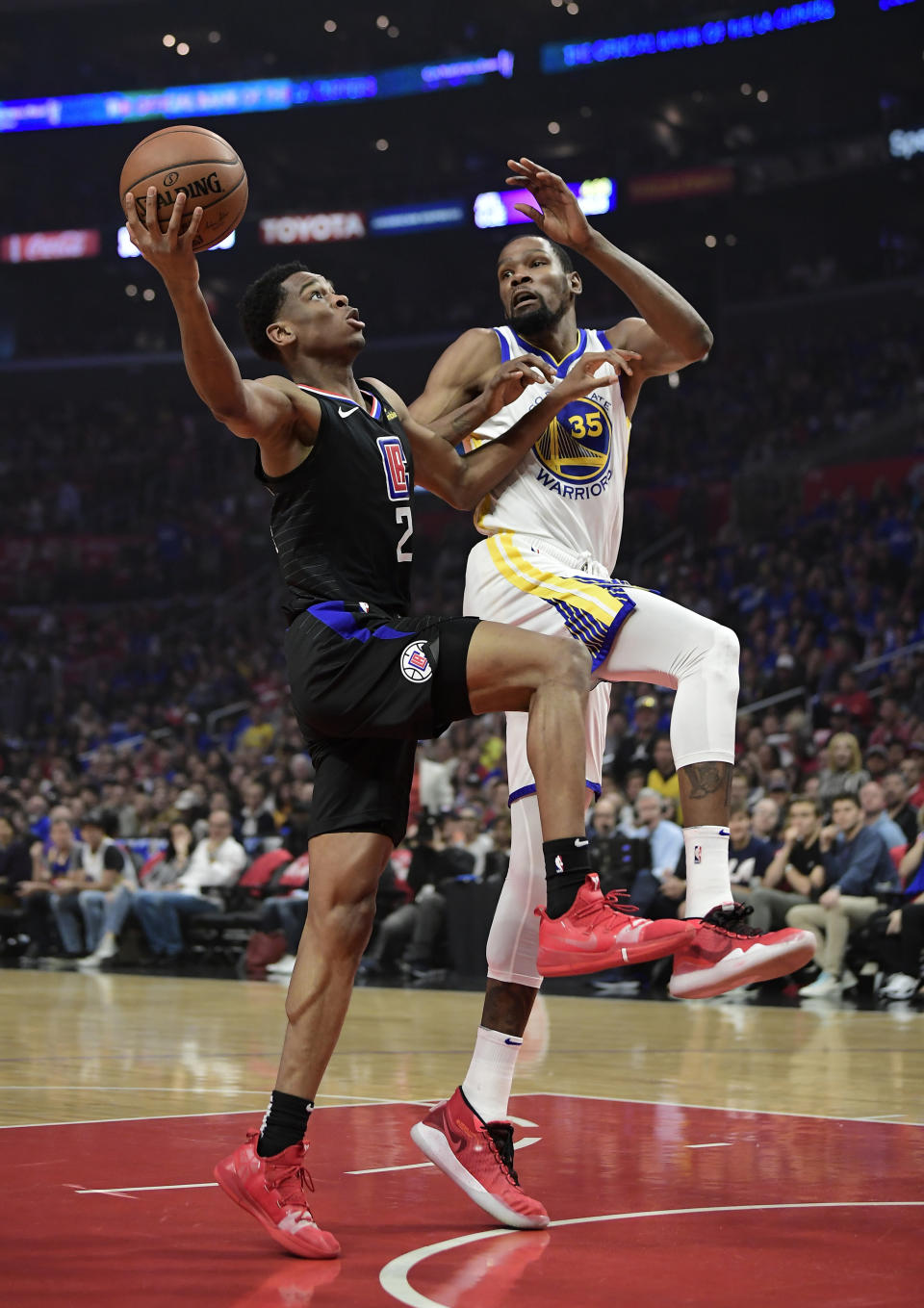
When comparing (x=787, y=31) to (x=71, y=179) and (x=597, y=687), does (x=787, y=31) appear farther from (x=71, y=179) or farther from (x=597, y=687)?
(x=597, y=687)

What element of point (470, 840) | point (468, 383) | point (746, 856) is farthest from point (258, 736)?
point (468, 383)

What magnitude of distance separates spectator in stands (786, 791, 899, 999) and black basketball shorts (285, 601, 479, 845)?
673 centimetres

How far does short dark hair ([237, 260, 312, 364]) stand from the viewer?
173 inches

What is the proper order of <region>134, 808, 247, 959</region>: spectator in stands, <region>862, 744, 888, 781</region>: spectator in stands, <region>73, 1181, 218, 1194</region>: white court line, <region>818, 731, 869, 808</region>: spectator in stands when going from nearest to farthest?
<region>73, 1181, 218, 1194</region>: white court line → <region>862, 744, 888, 781</region>: spectator in stands → <region>818, 731, 869, 808</region>: spectator in stands → <region>134, 808, 247, 959</region>: spectator in stands

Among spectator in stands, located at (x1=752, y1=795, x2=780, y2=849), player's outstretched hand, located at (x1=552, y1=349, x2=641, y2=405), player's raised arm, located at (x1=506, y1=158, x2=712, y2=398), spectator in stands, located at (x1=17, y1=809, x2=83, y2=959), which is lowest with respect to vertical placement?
spectator in stands, located at (x1=17, y1=809, x2=83, y2=959)

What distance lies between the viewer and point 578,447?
15.7ft

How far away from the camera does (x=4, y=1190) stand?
→ 13.9 ft

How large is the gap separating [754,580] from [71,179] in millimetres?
19831

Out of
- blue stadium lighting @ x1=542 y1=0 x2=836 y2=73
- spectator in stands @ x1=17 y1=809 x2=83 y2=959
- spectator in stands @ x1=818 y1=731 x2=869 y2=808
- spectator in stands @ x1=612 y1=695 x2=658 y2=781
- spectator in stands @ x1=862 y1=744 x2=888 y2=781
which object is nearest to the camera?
spectator in stands @ x1=862 y1=744 x2=888 y2=781

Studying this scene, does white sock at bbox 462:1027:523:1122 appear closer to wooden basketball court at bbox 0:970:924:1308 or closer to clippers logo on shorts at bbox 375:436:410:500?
wooden basketball court at bbox 0:970:924:1308

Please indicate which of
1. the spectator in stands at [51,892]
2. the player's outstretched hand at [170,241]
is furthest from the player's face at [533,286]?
the spectator in stands at [51,892]

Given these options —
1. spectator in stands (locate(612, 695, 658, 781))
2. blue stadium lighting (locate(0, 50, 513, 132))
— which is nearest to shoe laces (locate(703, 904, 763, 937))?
spectator in stands (locate(612, 695, 658, 781))

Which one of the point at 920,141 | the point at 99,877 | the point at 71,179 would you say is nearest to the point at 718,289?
the point at 920,141

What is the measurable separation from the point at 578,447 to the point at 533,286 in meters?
0.54
